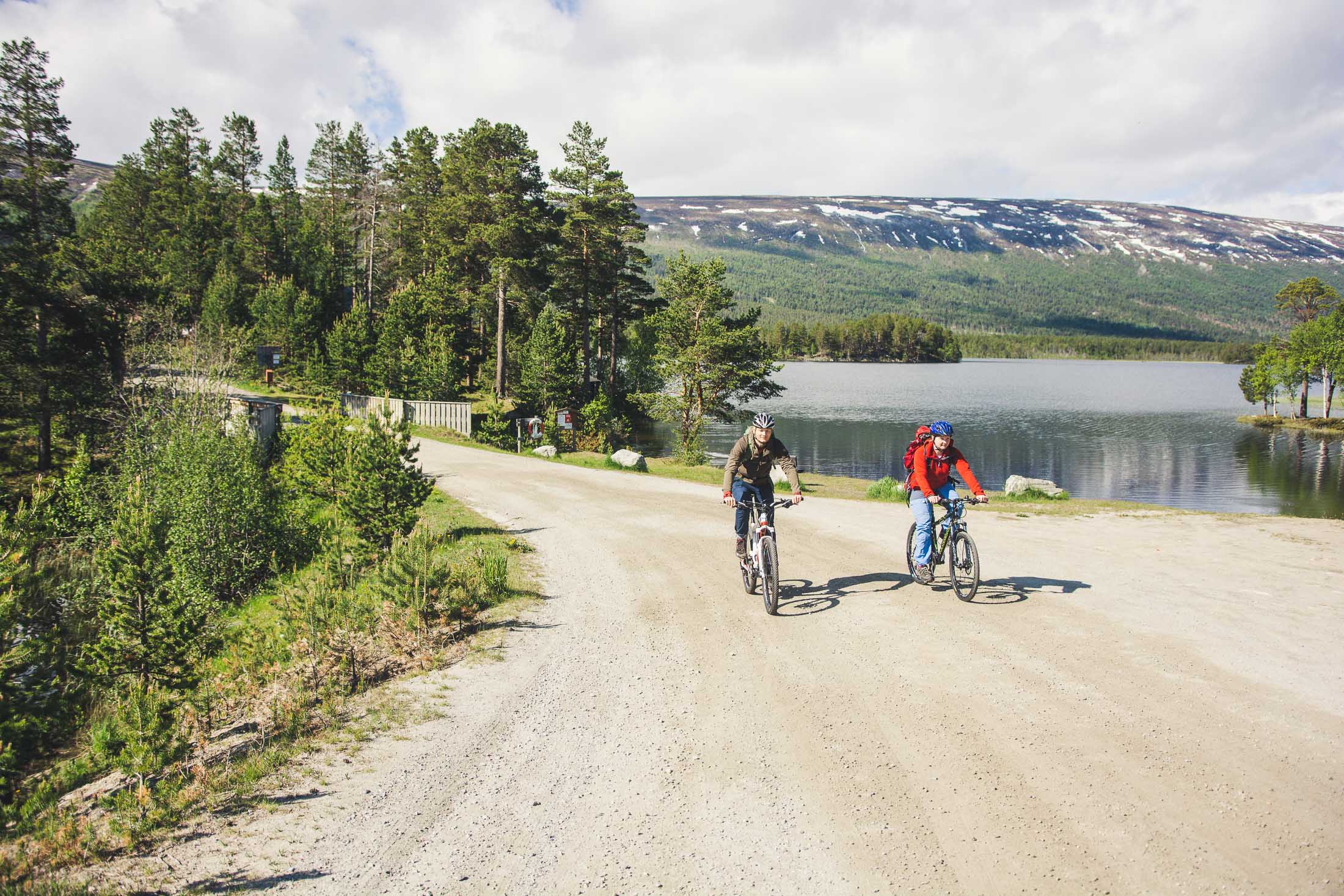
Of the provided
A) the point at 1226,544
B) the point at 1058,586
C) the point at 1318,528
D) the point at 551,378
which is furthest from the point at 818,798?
the point at 551,378

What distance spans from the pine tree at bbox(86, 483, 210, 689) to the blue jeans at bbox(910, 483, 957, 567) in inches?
359

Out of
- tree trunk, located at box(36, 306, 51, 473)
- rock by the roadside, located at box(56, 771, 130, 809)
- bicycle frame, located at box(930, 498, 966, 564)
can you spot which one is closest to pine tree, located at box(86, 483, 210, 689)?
rock by the roadside, located at box(56, 771, 130, 809)

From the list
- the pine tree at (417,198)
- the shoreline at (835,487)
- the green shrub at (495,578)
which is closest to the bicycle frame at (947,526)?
the green shrub at (495,578)

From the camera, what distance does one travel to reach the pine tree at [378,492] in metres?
11.7

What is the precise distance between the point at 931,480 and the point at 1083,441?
170 ft

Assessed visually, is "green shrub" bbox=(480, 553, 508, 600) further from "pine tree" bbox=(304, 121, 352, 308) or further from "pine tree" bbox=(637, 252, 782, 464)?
"pine tree" bbox=(304, 121, 352, 308)

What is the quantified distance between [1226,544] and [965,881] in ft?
43.3

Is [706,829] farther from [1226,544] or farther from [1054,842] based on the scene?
[1226,544]

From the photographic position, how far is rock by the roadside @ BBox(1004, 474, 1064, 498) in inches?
876

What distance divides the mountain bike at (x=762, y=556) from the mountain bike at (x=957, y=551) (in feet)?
6.90

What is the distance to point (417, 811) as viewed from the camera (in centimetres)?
482

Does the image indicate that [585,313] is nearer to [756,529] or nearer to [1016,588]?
[756,529]

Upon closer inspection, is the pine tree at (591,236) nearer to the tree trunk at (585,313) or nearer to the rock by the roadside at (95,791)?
the tree trunk at (585,313)

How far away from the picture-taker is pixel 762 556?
9133mm
